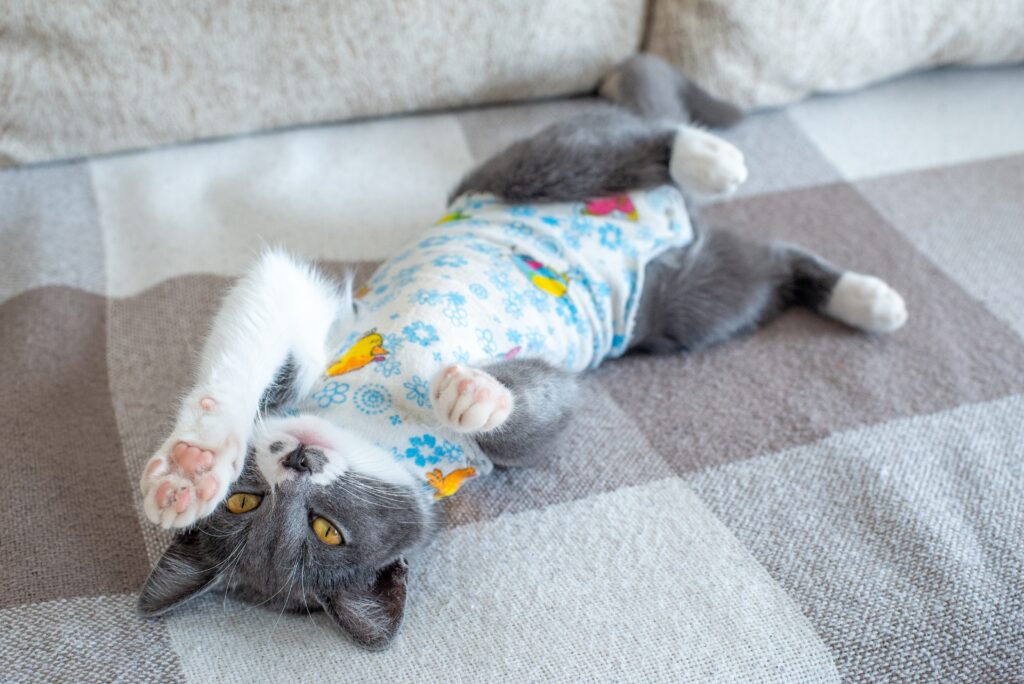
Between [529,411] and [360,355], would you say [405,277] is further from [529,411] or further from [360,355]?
[529,411]

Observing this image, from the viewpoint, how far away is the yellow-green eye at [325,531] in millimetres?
978

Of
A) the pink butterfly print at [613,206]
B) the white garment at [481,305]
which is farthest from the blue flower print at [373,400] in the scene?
the pink butterfly print at [613,206]

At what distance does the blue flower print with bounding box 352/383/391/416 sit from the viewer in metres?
1.05

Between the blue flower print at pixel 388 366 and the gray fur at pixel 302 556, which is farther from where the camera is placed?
the blue flower print at pixel 388 366

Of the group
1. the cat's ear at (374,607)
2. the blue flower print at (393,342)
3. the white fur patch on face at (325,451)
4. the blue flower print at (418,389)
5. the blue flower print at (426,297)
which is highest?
the blue flower print at (426,297)

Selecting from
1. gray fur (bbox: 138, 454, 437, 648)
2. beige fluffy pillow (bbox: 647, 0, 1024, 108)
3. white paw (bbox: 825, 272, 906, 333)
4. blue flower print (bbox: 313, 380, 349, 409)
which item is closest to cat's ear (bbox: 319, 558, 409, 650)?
gray fur (bbox: 138, 454, 437, 648)

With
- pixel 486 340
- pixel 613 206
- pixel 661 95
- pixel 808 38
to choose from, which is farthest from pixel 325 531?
pixel 808 38

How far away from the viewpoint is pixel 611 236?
4.19 feet

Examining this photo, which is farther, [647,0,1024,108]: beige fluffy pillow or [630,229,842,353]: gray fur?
[647,0,1024,108]: beige fluffy pillow

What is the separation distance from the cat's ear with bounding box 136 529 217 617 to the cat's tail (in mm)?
1018

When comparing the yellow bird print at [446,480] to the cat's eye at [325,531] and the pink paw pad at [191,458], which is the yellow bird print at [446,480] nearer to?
the cat's eye at [325,531]

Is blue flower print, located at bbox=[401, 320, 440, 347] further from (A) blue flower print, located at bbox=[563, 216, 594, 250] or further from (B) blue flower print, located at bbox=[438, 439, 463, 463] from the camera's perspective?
(A) blue flower print, located at bbox=[563, 216, 594, 250]

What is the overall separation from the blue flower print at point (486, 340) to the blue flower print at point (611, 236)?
0.86ft

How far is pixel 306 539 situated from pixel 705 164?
79 centimetres
